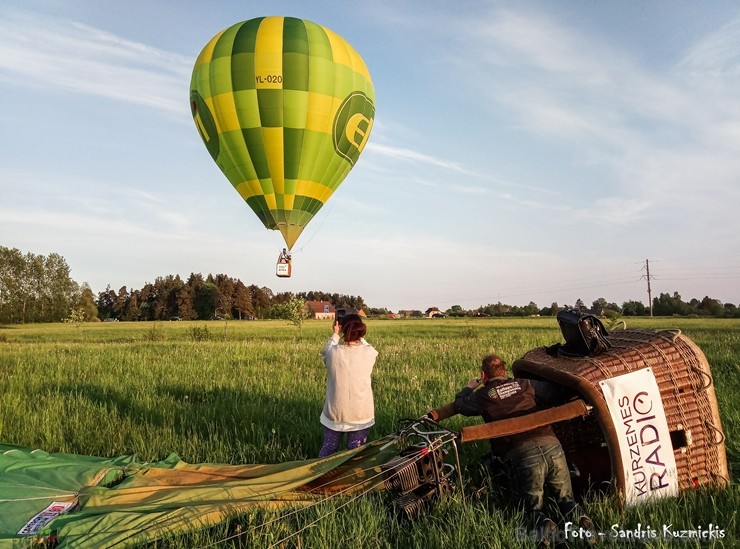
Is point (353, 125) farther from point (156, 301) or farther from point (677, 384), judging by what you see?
point (156, 301)

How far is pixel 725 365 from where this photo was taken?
37.1 feet

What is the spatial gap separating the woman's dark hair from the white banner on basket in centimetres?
224

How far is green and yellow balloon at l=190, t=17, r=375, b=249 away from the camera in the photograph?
1655 centimetres

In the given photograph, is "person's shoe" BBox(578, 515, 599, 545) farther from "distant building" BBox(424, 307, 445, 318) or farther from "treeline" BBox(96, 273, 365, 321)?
"distant building" BBox(424, 307, 445, 318)

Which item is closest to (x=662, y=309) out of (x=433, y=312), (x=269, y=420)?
(x=433, y=312)

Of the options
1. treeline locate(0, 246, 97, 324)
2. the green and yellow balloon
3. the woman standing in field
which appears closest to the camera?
the woman standing in field

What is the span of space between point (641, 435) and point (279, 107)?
14653mm

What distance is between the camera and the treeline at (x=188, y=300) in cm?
10800

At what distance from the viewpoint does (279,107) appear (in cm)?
1652

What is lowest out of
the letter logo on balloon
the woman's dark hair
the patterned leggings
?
the patterned leggings

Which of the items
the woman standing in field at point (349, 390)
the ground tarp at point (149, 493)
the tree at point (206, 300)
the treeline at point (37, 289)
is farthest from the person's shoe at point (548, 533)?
the tree at point (206, 300)

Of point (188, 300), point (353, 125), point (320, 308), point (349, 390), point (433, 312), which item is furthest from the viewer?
point (320, 308)

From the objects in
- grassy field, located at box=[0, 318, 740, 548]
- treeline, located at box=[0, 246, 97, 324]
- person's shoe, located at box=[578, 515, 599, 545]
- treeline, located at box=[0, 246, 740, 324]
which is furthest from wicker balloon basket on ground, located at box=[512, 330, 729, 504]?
treeline, located at box=[0, 246, 97, 324]

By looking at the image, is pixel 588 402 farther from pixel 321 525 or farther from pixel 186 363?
pixel 186 363
